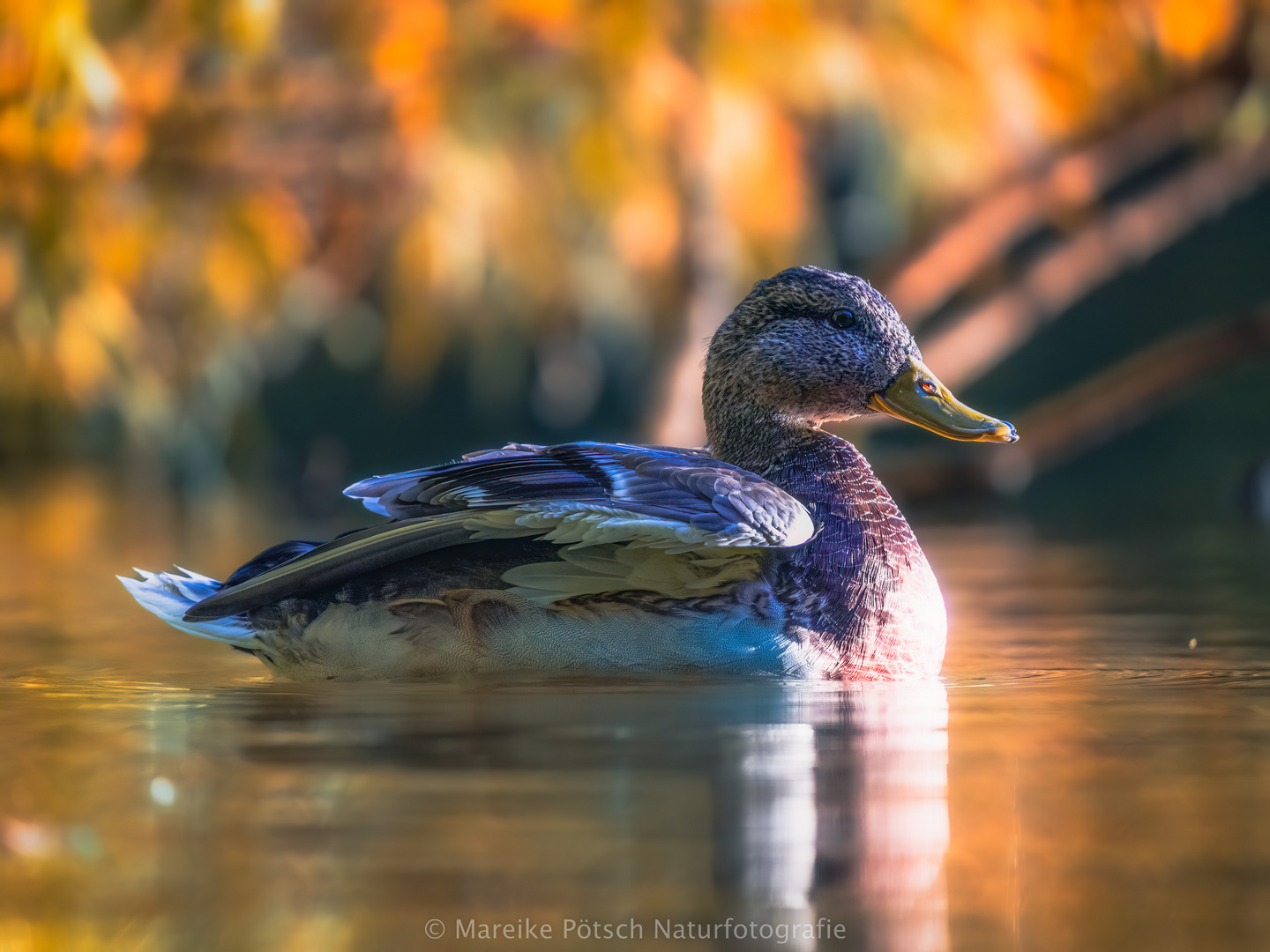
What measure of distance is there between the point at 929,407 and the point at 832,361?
0.24 metres

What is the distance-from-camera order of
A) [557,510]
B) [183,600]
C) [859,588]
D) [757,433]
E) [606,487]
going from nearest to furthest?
[557,510], [606,487], [859,588], [183,600], [757,433]

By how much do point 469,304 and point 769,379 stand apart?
6.97m

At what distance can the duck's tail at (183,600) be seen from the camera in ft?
12.2

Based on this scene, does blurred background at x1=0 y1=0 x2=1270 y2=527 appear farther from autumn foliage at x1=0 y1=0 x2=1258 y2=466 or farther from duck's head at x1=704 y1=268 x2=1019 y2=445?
duck's head at x1=704 y1=268 x2=1019 y2=445

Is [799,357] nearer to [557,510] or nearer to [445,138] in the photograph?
[557,510]

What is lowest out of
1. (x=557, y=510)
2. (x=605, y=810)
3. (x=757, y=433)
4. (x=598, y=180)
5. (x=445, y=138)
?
(x=605, y=810)

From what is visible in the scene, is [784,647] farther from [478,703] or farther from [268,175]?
[268,175]

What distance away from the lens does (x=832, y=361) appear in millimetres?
4211

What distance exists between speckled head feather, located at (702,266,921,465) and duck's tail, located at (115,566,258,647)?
1247mm

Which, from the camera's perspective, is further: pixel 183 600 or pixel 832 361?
pixel 832 361

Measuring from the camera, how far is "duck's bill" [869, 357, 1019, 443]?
13.6 ft

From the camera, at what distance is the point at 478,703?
333cm

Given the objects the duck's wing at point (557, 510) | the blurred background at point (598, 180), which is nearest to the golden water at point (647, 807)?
the duck's wing at point (557, 510)

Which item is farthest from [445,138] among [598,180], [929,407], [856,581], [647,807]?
[647,807]
